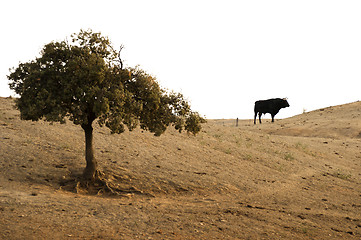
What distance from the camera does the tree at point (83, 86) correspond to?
1216 cm

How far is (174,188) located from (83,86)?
6356 mm

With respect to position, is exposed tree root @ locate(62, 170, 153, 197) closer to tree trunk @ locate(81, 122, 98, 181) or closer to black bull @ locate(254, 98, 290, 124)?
tree trunk @ locate(81, 122, 98, 181)

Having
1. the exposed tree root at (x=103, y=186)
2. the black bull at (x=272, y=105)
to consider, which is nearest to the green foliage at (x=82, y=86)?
the exposed tree root at (x=103, y=186)

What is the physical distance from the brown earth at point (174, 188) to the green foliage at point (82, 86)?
323 cm

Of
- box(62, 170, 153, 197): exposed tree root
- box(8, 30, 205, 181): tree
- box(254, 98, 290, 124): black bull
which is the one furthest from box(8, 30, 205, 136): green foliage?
box(254, 98, 290, 124): black bull

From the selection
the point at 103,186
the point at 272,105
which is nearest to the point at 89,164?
the point at 103,186

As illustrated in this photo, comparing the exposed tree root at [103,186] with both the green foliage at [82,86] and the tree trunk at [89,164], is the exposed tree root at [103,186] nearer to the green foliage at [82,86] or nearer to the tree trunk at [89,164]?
the tree trunk at [89,164]

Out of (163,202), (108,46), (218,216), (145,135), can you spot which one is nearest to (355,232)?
(218,216)

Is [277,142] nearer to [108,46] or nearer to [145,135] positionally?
[145,135]

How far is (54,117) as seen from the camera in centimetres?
1198

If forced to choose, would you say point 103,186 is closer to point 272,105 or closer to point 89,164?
point 89,164

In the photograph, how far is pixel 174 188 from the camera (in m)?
14.9

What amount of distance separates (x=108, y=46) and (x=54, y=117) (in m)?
→ 3.66

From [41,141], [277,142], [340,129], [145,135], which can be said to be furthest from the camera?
[340,129]
